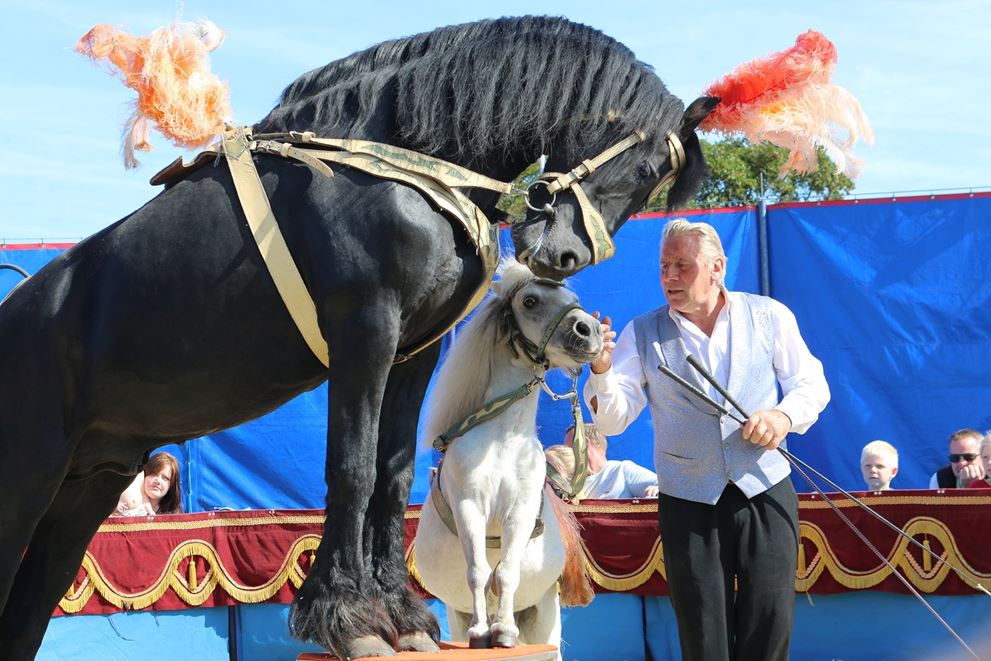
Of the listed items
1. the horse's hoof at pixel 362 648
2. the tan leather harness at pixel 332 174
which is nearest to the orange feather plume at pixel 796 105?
the tan leather harness at pixel 332 174

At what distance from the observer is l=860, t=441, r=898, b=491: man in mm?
6492

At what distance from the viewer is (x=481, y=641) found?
2.98 meters

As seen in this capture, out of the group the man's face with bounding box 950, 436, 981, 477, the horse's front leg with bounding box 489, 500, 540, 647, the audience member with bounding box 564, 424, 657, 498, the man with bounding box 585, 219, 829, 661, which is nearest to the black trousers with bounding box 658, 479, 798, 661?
the man with bounding box 585, 219, 829, 661

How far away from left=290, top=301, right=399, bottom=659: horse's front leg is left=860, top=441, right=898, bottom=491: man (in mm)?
4712

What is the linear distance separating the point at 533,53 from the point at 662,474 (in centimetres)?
156

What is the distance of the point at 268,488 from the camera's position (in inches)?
290

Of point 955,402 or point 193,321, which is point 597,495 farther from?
point 193,321

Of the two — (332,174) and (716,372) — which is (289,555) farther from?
(332,174)

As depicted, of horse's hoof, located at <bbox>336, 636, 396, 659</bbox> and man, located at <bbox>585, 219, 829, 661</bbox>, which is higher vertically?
man, located at <bbox>585, 219, 829, 661</bbox>

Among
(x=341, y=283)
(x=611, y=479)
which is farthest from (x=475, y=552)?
(x=611, y=479)

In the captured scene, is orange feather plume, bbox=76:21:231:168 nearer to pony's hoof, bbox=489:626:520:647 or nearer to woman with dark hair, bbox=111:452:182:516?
pony's hoof, bbox=489:626:520:647

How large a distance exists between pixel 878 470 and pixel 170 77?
509cm

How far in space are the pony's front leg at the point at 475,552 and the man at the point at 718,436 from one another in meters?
0.54

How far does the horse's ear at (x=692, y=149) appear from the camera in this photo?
2734mm
